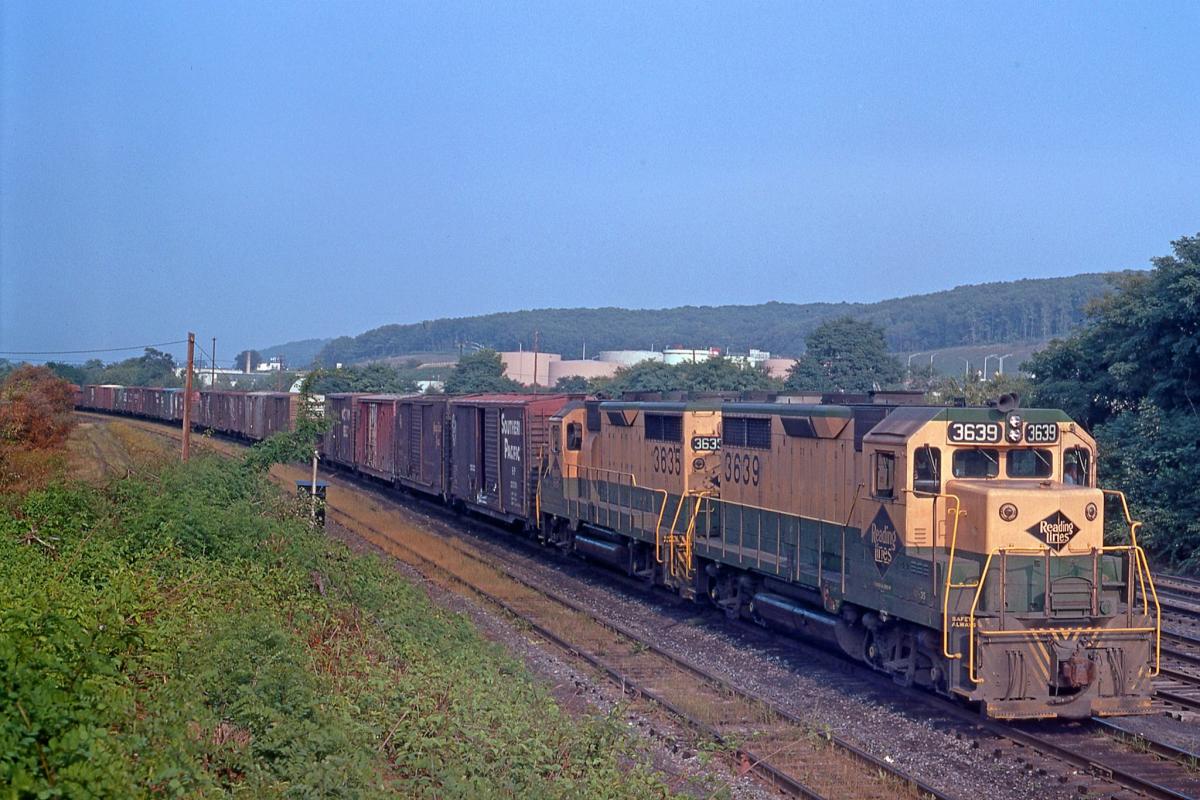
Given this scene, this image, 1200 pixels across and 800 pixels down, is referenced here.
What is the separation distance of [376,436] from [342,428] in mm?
4864

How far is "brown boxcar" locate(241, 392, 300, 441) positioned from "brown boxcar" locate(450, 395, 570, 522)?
13728 mm

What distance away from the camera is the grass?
5949mm

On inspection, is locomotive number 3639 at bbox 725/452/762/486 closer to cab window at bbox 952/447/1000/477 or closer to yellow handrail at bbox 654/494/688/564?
yellow handrail at bbox 654/494/688/564

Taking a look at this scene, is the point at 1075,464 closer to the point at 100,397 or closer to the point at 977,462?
the point at 977,462

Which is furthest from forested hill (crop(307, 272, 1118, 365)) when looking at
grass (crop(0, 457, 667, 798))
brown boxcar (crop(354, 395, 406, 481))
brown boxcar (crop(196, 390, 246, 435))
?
grass (crop(0, 457, 667, 798))

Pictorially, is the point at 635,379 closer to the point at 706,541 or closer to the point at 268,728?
the point at 706,541

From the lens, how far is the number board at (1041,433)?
455 inches

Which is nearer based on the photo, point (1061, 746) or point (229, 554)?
point (1061, 746)

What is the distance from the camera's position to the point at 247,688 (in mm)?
7766

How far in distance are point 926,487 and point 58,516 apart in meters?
11.3

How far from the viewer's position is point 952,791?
9352 millimetres

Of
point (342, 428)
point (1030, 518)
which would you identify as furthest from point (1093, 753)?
point (342, 428)

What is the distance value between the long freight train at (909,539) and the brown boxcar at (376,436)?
16.1 m

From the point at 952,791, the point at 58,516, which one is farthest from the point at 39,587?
the point at 952,791
